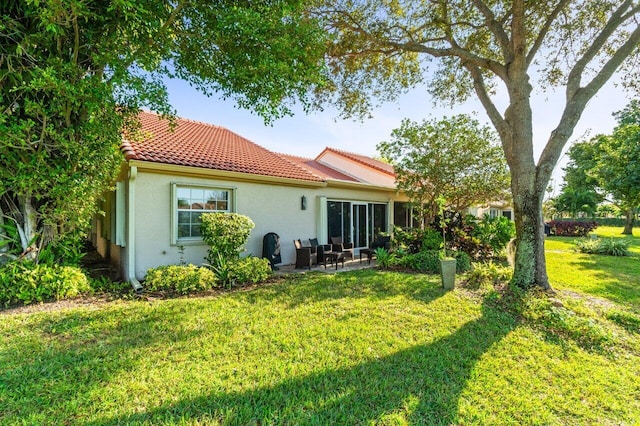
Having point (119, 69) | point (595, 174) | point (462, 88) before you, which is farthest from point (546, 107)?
point (595, 174)

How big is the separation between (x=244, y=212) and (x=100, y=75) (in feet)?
16.9

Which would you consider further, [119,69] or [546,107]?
[546,107]

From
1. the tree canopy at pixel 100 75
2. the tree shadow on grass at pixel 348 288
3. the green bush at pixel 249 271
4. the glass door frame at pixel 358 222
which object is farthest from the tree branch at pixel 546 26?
the green bush at pixel 249 271

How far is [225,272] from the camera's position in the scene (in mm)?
7992

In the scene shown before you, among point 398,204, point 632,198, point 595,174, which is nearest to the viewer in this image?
point 398,204

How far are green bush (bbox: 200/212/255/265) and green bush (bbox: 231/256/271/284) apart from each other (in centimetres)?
47

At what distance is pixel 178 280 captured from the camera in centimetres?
723

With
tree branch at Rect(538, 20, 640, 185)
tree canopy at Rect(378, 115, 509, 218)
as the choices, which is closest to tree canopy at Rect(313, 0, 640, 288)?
tree branch at Rect(538, 20, 640, 185)

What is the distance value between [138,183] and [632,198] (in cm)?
2621

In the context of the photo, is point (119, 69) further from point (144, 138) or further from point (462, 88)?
point (462, 88)

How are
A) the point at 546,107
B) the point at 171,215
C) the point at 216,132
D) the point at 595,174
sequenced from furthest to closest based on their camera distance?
the point at 595,174 < the point at 216,132 < the point at 546,107 < the point at 171,215

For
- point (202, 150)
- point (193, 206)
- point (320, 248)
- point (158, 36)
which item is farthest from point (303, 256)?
point (158, 36)

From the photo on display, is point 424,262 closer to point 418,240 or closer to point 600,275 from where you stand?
point 418,240

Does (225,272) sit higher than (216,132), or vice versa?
(216,132)
